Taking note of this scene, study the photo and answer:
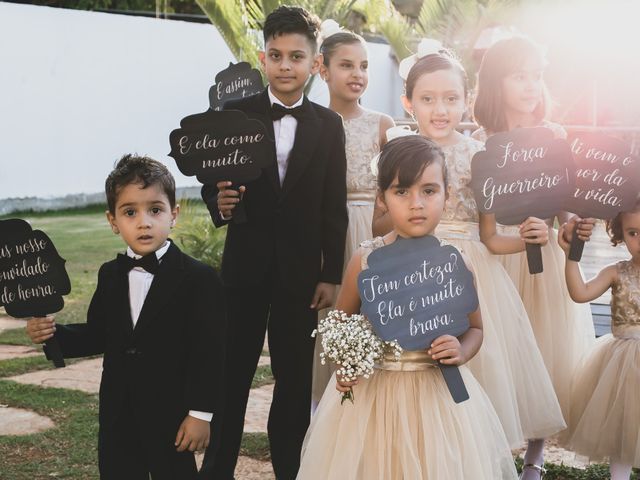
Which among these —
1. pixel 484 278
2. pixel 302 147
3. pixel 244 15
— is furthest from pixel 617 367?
pixel 244 15

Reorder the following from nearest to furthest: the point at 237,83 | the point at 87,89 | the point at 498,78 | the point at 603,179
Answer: the point at 603,179
the point at 498,78
the point at 237,83
the point at 87,89

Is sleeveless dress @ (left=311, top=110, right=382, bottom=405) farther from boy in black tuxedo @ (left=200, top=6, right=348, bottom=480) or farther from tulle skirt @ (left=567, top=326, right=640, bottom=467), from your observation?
tulle skirt @ (left=567, top=326, right=640, bottom=467)

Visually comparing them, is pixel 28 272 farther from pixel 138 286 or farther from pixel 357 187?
pixel 357 187

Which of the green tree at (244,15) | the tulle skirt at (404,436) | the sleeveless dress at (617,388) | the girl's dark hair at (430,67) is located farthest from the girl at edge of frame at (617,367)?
the green tree at (244,15)

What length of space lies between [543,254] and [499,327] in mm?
546

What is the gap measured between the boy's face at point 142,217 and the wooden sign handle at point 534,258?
4.34 ft

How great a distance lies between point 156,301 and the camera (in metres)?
2.99

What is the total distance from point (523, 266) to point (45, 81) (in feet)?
34.7

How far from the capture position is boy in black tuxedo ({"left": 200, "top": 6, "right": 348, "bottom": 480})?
3666mm

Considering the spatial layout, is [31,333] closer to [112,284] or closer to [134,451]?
[112,284]

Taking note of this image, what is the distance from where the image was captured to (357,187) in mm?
4484

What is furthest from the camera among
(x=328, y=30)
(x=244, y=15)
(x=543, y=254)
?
(x=244, y=15)

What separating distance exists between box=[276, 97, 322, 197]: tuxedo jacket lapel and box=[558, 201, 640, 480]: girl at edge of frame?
3.49 ft

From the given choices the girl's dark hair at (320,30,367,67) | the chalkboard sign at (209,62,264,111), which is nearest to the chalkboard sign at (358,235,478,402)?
the girl's dark hair at (320,30,367,67)
